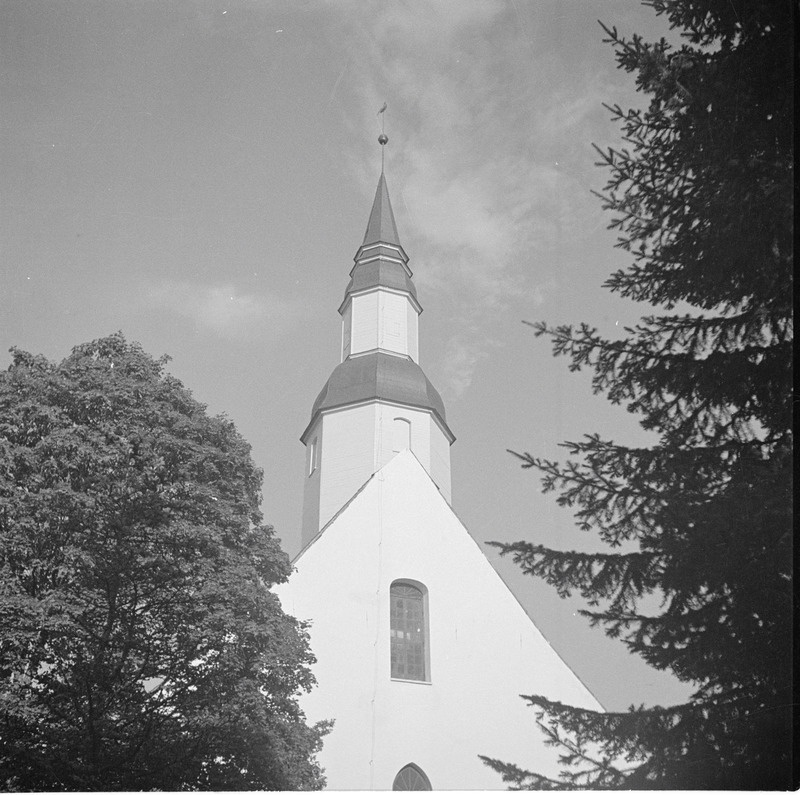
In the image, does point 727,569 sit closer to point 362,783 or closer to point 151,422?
point 362,783

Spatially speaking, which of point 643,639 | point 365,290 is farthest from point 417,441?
point 643,639

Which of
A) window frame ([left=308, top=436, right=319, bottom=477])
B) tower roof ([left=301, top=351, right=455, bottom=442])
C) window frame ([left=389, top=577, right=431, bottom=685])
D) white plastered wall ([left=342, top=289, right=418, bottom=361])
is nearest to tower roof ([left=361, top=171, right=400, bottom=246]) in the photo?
white plastered wall ([left=342, top=289, right=418, bottom=361])

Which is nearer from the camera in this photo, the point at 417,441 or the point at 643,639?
the point at 643,639

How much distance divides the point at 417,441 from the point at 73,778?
7.74m

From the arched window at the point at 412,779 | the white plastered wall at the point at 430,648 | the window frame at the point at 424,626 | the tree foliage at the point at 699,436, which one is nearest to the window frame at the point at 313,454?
the white plastered wall at the point at 430,648

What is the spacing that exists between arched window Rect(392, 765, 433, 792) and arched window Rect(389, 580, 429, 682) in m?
1.15

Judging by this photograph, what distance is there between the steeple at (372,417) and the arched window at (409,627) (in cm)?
261

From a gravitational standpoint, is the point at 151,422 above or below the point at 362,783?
above

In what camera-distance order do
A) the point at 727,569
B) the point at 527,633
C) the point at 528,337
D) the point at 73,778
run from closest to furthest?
the point at 727,569, the point at 73,778, the point at 528,337, the point at 527,633

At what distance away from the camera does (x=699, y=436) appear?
5148mm

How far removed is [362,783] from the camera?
23.5ft

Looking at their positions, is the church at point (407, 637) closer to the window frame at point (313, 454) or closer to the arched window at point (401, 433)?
the window frame at point (313, 454)

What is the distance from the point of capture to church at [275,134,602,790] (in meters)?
7.48

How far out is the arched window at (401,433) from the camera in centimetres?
1280
